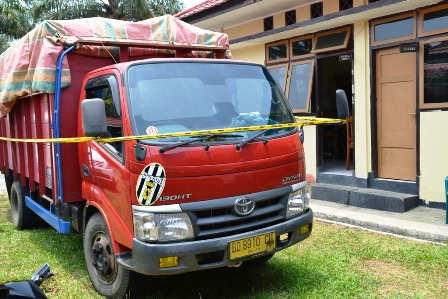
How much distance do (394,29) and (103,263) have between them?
585 centimetres

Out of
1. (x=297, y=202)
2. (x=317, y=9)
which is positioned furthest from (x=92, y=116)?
(x=317, y=9)

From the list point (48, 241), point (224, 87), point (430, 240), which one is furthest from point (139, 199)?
point (430, 240)

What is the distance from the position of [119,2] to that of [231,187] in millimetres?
18052

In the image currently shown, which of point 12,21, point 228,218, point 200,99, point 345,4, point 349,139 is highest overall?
point 12,21

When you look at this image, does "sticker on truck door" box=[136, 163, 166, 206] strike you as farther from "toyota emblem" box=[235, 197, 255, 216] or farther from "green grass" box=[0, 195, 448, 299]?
"green grass" box=[0, 195, 448, 299]

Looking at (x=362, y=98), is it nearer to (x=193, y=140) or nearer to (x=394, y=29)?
(x=394, y=29)

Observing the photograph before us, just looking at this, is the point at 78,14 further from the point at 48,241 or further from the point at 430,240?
the point at 430,240

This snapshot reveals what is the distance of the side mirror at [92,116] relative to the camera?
3.44 m

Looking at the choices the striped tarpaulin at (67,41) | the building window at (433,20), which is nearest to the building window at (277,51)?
the building window at (433,20)

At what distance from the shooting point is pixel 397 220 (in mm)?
6379

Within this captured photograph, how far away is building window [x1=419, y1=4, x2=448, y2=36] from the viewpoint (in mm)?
6559

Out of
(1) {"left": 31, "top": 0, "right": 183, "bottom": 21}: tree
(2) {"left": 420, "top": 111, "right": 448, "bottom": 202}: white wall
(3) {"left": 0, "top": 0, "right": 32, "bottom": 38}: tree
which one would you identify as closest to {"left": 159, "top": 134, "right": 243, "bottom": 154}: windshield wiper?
(2) {"left": 420, "top": 111, "right": 448, "bottom": 202}: white wall

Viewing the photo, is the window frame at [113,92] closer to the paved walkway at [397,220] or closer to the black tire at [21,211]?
the black tire at [21,211]

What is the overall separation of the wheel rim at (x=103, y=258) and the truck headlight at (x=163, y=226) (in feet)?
2.12
